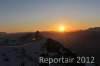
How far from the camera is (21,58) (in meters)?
26.4

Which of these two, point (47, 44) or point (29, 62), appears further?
point (47, 44)

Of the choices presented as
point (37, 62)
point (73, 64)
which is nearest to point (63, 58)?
point (73, 64)

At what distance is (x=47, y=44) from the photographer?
96.7ft

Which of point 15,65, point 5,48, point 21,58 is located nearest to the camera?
point 15,65

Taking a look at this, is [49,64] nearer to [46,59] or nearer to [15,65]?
[46,59]

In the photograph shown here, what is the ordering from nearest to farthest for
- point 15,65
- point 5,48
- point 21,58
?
point 15,65 → point 21,58 → point 5,48

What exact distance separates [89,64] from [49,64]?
516 cm

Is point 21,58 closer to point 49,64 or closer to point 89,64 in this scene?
point 49,64

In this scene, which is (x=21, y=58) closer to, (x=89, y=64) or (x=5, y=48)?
(x=5, y=48)

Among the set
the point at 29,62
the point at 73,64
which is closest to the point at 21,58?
the point at 29,62

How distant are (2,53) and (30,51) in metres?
3.32

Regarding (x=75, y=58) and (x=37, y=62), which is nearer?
(x=37, y=62)

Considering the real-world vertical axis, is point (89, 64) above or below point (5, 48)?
below

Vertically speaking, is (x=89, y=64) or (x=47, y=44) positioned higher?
(x=47, y=44)
